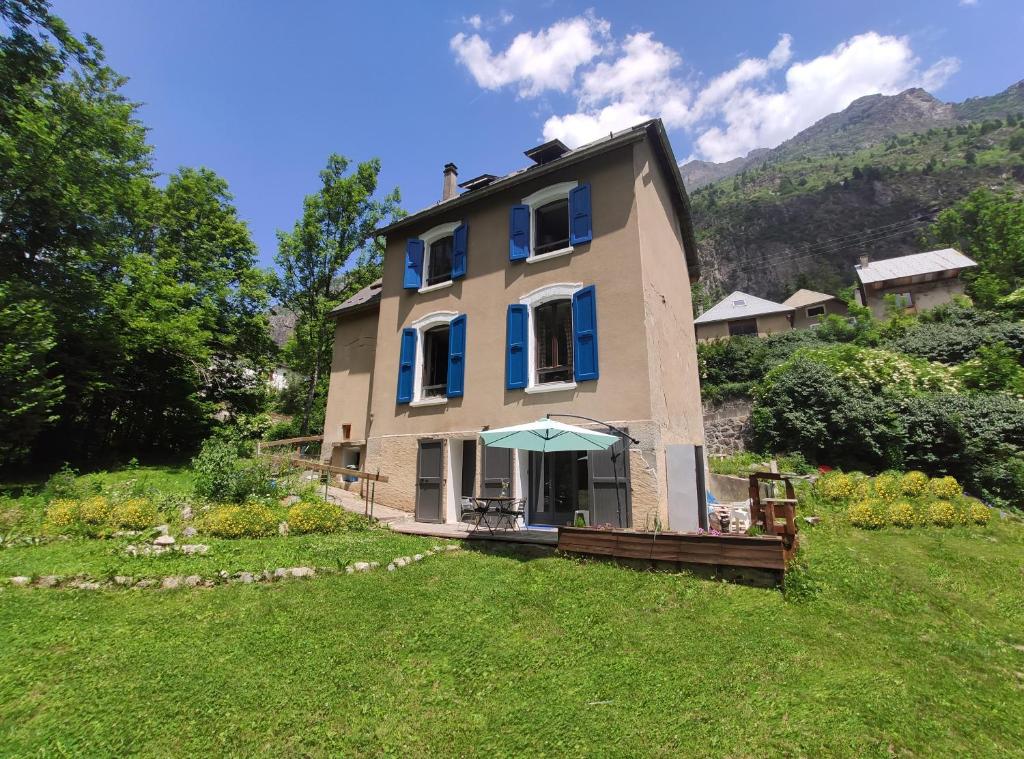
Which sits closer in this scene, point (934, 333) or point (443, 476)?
point (443, 476)

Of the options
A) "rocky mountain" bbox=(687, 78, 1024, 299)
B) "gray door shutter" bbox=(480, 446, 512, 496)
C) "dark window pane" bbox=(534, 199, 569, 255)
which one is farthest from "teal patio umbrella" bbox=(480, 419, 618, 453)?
"rocky mountain" bbox=(687, 78, 1024, 299)

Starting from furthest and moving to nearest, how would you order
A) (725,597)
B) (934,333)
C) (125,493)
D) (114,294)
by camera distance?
(934,333), (114,294), (125,493), (725,597)

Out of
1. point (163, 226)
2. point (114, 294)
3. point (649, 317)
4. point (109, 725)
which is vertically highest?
point (163, 226)

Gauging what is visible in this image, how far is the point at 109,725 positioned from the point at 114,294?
15.6 metres

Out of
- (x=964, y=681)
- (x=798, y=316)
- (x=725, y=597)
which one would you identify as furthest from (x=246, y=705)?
(x=798, y=316)

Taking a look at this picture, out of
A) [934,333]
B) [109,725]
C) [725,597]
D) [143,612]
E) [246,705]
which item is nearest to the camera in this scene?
[109,725]

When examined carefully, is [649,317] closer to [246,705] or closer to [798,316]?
[246,705]

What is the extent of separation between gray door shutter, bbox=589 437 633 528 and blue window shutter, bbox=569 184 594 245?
4.93 metres

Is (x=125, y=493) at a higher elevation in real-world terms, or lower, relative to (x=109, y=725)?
higher

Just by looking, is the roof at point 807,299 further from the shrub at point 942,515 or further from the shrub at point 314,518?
the shrub at point 314,518

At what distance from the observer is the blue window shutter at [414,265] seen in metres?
13.1

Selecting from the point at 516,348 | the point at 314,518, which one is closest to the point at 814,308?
the point at 516,348

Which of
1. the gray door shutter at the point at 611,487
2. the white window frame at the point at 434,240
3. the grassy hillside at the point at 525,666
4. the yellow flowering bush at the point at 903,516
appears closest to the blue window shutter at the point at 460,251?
the white window frame at the point at 434,240

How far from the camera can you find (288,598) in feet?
18.6
